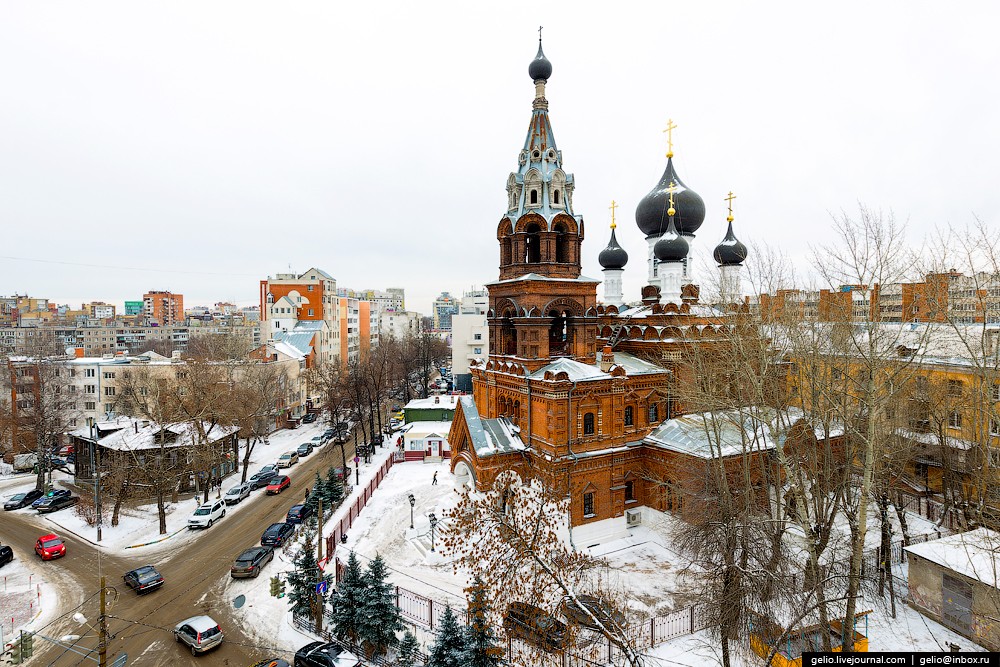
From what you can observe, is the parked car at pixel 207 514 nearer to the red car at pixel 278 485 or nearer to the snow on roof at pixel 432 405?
the red car at pixel 278 485

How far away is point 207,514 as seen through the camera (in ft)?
72.3

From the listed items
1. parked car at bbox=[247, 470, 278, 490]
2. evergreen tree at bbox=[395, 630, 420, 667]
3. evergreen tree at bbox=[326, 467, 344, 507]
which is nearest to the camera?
evergreen tree at bbox=[395, 630, 420, 667]

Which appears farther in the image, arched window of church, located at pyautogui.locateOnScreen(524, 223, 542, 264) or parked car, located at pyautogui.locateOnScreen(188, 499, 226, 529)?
parked car, located at pyautogui.locateOnScreen(188, 499, 226, 529)

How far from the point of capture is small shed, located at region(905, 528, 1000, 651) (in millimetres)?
12281

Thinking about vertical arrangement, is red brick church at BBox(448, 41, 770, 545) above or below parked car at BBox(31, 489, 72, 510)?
above

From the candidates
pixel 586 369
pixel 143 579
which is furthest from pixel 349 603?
pixel 586 369

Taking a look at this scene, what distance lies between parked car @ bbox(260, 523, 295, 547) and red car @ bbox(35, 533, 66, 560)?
302 inches

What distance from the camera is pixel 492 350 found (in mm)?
21797

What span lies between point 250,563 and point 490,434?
985 centimetres

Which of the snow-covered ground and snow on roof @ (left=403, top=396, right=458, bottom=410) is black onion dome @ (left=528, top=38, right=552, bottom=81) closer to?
snow on roof @ (left=403, top=396, right=458, bottom=410)

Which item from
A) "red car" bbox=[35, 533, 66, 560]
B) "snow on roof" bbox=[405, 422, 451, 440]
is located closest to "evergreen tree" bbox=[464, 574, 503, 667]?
"snow on roof" bbox=[405, 422, 451, 440]

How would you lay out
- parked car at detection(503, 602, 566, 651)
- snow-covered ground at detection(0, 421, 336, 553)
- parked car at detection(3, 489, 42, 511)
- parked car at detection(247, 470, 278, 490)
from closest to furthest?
parked car at detection(503, 602, 566, 651), snow-covered ground at detection(0, 421, 336, 553), parked car at detection(3, 489, 42, 511), parked car at detection(247, 470, 278, 490)

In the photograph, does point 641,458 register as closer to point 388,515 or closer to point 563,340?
point 563,340

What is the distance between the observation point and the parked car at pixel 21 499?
80.0 feet
